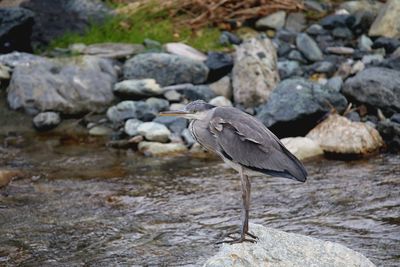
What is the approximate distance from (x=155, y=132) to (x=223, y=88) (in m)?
1.75

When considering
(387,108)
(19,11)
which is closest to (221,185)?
(387,108)

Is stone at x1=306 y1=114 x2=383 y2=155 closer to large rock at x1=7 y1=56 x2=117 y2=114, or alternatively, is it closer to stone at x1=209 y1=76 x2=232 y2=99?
stone at x1=209 y1=76 x2=232 y2=99

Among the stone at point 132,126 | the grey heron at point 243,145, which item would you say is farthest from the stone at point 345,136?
the grey heron at point 243,145

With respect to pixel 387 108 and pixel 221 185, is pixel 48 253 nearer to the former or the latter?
pixel 221 185

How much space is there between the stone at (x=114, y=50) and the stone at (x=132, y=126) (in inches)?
85.3

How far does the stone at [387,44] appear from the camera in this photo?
477 inches

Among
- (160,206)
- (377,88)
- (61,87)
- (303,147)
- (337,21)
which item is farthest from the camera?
(337,21)

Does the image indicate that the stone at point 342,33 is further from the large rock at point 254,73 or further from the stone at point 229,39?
the large rock at point 254,73

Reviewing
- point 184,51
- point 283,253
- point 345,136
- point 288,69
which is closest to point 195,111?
point 283,253

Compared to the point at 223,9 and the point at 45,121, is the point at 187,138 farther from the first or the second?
the point at 223,9

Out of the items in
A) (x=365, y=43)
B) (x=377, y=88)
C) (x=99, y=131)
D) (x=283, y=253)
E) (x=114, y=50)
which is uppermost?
(x=283, y=253)

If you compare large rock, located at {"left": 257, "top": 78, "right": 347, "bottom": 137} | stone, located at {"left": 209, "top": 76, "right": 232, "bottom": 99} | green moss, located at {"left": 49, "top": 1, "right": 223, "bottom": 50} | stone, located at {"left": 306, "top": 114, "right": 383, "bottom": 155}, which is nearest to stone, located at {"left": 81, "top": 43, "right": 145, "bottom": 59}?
green moss, located at {"left": 49, "top": 1, "right": 223, "bottom": 50}

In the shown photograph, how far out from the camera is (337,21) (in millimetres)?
13188

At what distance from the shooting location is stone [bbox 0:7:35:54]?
1256 cm
